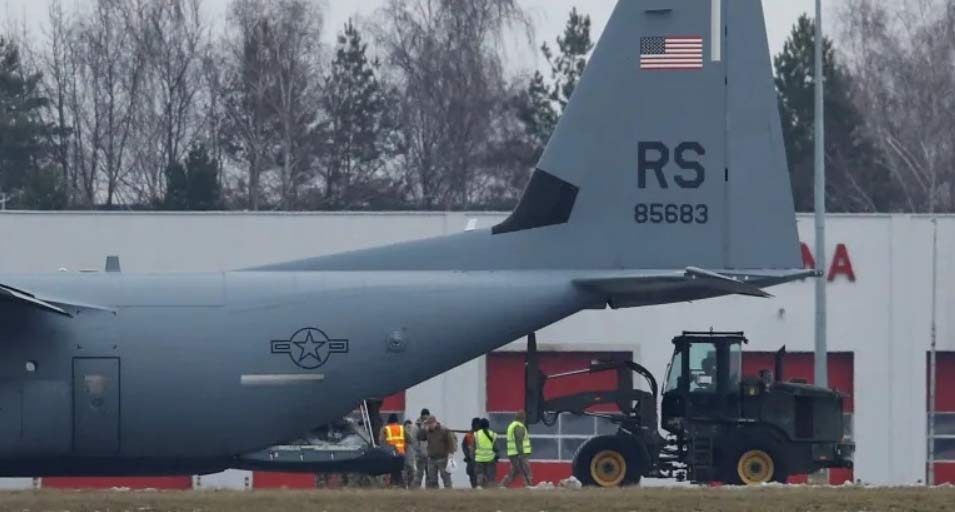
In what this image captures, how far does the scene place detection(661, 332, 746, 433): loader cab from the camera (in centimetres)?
2798

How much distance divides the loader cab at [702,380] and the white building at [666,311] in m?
10.5

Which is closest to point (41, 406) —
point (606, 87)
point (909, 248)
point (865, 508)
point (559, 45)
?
point (606, 87)

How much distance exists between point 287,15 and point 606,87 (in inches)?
1844

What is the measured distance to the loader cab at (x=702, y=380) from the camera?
27984 millimetres

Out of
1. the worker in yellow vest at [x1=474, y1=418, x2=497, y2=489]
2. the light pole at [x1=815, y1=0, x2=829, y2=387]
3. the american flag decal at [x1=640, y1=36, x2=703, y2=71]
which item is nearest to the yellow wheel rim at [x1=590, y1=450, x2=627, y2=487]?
the worker in yellow vest at [x1=474, y1=418, x2=497, y2=489]

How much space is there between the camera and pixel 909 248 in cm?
3947

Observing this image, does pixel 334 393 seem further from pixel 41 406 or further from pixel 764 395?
pixel 764 395

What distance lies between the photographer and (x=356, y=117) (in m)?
70.4

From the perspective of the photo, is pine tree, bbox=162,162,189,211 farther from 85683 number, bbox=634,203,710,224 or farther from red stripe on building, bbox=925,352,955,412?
85683 number, bbox=634,203,710,224

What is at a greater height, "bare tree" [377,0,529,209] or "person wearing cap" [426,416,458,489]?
"bare tree" [377,0,529,209]

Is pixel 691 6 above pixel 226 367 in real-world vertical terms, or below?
above

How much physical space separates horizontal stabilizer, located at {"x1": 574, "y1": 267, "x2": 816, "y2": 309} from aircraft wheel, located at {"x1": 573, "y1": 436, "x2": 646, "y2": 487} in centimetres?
503

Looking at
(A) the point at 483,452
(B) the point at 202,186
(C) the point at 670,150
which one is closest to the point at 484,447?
(A) the point at 483,452

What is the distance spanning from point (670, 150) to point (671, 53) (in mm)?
1154
